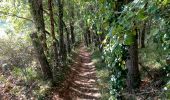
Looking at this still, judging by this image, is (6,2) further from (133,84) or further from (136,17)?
(136,17)

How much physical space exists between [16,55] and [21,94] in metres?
4.17

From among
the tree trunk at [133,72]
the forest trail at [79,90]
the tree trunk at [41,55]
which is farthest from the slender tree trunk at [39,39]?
the tree trunk at [133,72]

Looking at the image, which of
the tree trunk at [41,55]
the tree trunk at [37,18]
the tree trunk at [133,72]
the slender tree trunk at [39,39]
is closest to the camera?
the tree trunk at [133,72]

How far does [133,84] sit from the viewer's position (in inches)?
418

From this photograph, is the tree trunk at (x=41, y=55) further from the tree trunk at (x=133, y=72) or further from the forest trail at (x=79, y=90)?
the tree trunk at (x=133, y=72)

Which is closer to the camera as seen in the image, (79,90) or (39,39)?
(39,39)

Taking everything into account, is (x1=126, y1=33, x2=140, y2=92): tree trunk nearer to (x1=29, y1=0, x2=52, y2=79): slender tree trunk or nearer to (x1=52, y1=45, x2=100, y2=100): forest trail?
(x1=52, y1=45, x2=100, y2=100): forest trail

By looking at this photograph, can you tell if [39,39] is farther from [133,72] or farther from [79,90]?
[133,72]

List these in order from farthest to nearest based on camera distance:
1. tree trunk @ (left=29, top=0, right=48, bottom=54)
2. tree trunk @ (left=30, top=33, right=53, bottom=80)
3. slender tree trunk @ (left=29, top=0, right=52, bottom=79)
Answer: tree trunk @ (left=29, top=0, right=48, bottom=54) → slender tree trunk @ (left=29, top=0, right=52, bottom=79) → tree trunk @ (left=30, top=33, right=53, bottom=80)

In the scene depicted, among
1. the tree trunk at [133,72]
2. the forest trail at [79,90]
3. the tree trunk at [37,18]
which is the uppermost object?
the tree trunk at [37,18]

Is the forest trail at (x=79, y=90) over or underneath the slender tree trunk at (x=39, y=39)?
underneath

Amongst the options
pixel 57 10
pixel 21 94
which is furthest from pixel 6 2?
pixel 21 94

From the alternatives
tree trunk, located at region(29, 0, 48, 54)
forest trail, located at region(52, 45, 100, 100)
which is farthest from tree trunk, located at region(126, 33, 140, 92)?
tree trunk, located at region(29, 0, 48, 54)

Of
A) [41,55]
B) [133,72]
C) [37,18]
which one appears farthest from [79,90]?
[133,72]
